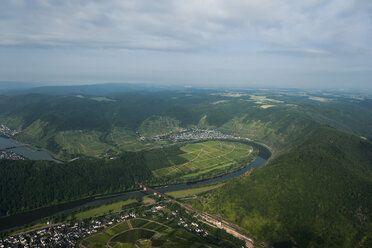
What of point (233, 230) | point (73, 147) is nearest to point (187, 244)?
point (233, 230)

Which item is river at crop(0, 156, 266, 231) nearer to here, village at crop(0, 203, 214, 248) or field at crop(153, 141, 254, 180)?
village at crop(0, 203, 214, 248)

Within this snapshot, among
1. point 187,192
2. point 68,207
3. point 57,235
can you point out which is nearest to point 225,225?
point 187,192

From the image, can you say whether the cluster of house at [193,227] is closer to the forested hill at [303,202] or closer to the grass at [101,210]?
the forested hill at [303,202]

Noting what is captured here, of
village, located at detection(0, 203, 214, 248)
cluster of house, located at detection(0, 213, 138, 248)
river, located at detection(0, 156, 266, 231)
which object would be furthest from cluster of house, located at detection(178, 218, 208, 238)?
river, located at detection(0, 156, 266, 231)

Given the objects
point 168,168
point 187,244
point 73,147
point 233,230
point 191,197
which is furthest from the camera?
point 73,147

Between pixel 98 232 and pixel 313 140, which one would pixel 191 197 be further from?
pixel 313 140

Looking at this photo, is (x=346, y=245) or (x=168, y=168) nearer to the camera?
(x=346, y=245)
